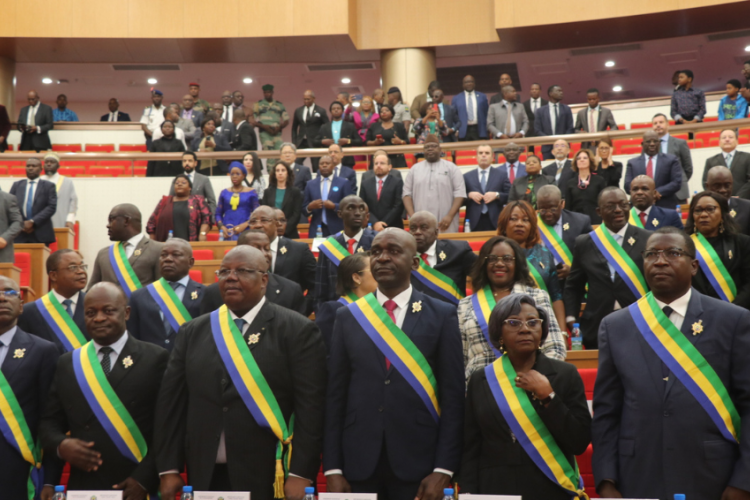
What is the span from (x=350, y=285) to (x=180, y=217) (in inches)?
164

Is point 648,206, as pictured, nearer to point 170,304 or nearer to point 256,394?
point 170,304

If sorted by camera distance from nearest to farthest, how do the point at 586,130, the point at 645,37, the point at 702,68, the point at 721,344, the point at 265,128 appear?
the point at 721,344 → the point at 586,130 → the point at 265,128 → the point at 645,37 → the point at 702,68

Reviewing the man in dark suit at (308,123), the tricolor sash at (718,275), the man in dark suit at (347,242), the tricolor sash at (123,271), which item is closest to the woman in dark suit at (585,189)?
the man in dark suit at (347,242)

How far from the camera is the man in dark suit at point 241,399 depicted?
2.97m

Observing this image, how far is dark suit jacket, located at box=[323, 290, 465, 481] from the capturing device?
290cm

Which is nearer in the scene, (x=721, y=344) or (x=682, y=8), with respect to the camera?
(x=721, y=344)

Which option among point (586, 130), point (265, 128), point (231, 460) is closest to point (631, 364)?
point (231, 460)

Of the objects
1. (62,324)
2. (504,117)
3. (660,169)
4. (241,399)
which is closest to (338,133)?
(504,117)

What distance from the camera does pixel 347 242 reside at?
559 cm

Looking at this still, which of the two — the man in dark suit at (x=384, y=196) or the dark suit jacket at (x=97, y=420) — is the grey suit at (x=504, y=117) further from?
the dark suit jacket at (x=97, y=420)

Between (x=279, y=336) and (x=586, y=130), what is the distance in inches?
360

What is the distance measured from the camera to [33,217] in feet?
25.8

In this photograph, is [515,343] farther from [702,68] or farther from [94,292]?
[702,68]

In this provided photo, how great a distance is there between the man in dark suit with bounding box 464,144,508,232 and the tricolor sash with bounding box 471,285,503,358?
4.50m
